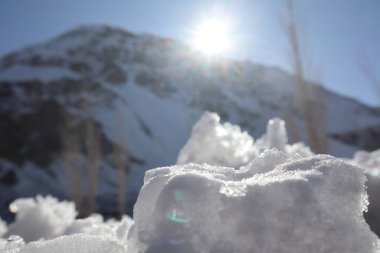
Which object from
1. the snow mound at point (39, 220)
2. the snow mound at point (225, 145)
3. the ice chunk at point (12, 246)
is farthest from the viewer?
the snow mound at point (225, 145)

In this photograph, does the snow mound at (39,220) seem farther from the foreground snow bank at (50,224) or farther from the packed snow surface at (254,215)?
the packed snow surface at (254,215)

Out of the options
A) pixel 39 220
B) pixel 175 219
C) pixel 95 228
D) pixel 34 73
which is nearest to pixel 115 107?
pixel 34 73

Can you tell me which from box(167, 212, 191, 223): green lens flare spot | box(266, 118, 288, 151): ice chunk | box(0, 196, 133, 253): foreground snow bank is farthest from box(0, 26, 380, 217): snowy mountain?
box(167, 212, 191, 223): green lens flare spot

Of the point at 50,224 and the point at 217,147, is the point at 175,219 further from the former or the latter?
the point at 217,147

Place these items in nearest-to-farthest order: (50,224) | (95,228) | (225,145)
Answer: (95,228) → (50,224) → (225,145)

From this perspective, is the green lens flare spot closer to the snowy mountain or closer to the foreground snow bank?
the foreground snow bank

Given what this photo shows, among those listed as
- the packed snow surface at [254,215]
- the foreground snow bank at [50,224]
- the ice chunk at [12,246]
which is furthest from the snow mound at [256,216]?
the foreground snow bank at [50,224]
